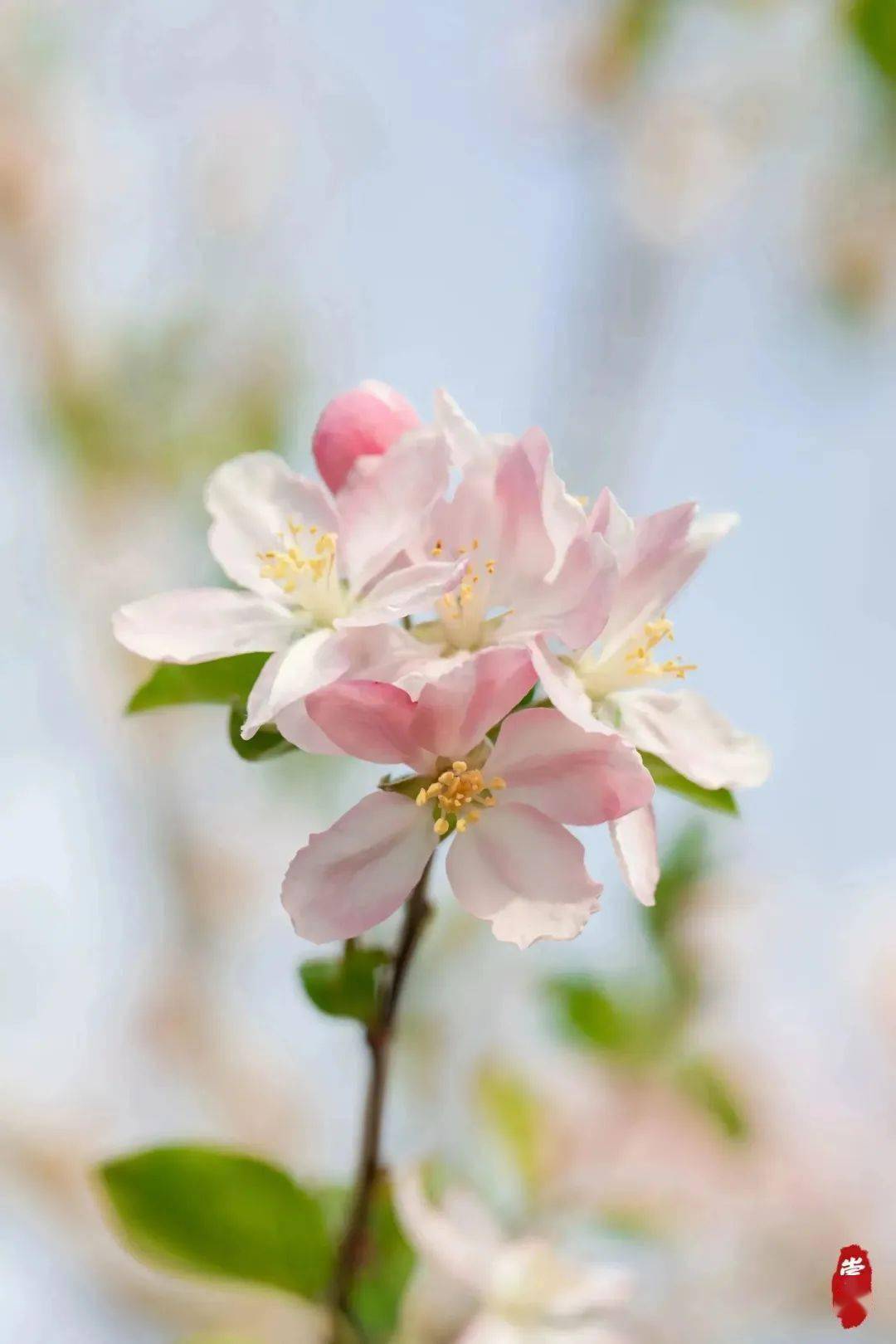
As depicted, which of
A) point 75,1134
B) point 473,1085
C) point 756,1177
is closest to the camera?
point 473,1085

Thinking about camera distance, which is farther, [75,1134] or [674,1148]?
[75,1134]

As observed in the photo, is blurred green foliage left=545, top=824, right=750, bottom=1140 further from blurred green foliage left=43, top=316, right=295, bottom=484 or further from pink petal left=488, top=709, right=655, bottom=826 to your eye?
blurred green foliage left=43, top=316, right=295, bottom=484

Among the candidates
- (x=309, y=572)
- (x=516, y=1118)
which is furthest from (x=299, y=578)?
(x=516, y=1118)

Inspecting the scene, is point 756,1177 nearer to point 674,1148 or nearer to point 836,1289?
point 674,1148

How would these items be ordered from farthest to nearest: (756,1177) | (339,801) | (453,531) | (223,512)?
(756,1177)
(339,801)
(223,512)
(453,531)

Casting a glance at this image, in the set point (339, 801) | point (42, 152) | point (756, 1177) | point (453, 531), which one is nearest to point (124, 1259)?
point (339, 801)

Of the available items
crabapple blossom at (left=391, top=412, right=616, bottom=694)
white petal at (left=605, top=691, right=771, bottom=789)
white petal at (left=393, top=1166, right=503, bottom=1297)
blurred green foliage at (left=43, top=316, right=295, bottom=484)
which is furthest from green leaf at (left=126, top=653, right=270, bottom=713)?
blurred green foliage at (left=43, top=316, right=295, bottom=484)
